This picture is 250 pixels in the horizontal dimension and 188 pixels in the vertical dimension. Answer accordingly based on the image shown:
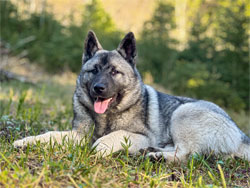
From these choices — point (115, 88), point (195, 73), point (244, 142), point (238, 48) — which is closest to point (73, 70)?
point (195, 73)

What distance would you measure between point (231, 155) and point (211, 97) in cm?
665

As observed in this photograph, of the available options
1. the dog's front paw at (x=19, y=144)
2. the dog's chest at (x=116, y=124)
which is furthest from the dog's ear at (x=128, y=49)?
the dog's front paw at (x=19, y=144)

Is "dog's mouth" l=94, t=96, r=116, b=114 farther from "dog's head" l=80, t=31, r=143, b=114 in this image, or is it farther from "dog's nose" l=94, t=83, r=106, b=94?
"dog's nose" l=94, t=83, r=106, b=94

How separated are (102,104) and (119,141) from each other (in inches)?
23.6

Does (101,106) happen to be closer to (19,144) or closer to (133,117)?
(133,117)

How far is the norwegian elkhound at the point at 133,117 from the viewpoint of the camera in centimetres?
337

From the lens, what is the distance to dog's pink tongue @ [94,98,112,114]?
3.55 meters

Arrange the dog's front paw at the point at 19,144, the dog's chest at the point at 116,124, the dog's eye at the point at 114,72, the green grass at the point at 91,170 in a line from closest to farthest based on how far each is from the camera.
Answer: the green grass at the point at 91,170 < the dog's front paw at the point at 19,144 < the dog's chest at the point at 116,124 < the dog's eye at the point at 114,72

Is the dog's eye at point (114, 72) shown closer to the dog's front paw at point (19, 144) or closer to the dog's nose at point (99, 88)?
the dog's nose at point (99, 88)

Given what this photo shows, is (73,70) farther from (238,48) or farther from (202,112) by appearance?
(202,112)

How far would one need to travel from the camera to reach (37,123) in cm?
426

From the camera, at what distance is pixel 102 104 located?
3.59 metres

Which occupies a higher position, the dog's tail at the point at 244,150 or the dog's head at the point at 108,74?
the dog's head at the point at 108,74

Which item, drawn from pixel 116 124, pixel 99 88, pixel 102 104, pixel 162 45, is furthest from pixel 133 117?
pixel 162 45
